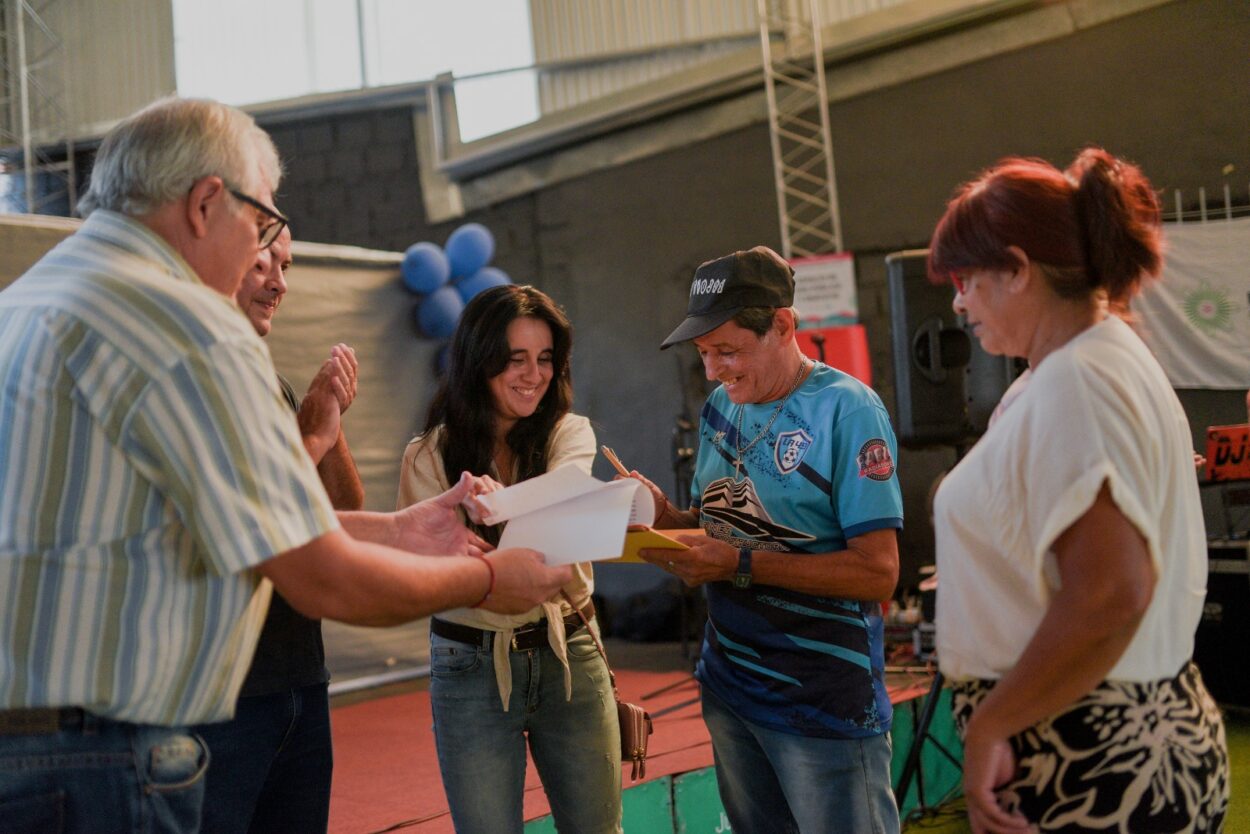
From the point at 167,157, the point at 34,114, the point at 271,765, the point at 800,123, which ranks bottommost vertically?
the point at 271,765

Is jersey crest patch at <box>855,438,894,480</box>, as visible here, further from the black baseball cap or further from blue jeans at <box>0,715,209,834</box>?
blue jeans at <box>0,715,209,834</box>

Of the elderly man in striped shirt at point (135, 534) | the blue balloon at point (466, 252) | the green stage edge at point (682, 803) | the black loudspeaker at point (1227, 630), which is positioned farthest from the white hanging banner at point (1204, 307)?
the elderly man in striped shirt at point (135, 534)

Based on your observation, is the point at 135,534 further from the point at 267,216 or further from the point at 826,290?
the point at 826,290

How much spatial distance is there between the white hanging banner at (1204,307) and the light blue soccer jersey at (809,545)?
468 cm

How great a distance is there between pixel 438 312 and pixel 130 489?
4.08 meters

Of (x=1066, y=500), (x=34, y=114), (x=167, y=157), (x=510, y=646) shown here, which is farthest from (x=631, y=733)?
(x=34, y=114)

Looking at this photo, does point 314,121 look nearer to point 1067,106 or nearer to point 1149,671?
point 1067,106

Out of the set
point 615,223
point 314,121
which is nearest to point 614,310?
point 615,223

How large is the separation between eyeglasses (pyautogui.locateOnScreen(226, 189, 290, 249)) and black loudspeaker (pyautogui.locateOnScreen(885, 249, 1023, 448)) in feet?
10.7

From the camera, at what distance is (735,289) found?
211cm

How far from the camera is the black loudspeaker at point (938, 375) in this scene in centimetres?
443

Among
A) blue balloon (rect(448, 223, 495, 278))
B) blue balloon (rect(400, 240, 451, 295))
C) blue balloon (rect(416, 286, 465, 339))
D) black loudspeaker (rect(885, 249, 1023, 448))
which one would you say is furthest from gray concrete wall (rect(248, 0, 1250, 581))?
black loudspeaker (rect(885, 249, 1023, 448))

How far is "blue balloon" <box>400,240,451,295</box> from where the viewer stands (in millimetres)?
5270

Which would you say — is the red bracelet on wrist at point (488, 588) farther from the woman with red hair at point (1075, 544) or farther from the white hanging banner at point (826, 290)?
the white hanging banner at point (826, 290)
